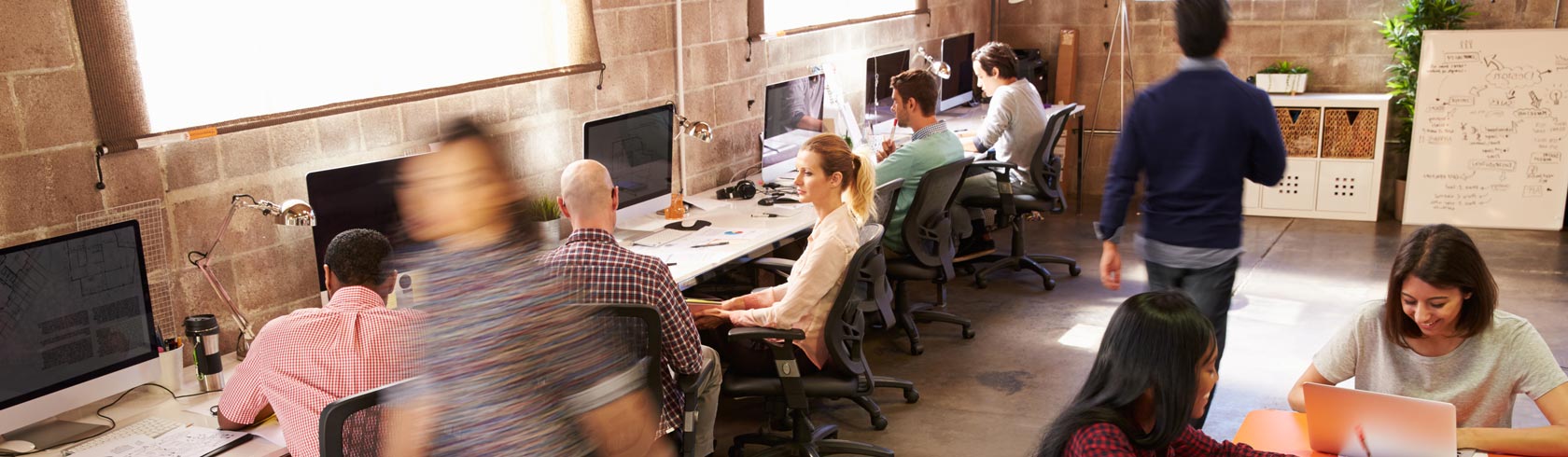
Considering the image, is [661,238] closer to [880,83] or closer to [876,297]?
[876,297]

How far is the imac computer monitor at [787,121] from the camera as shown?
5.55 metres

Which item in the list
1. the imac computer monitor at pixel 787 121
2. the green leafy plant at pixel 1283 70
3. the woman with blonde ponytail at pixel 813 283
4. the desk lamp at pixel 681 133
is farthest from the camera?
the green leafy plant at pixel 1283 70

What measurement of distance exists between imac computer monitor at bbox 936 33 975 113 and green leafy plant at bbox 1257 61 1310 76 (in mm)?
1801

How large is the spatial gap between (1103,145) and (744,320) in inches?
210

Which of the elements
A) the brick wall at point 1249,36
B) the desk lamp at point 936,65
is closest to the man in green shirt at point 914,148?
the desk lamp at point 936,65

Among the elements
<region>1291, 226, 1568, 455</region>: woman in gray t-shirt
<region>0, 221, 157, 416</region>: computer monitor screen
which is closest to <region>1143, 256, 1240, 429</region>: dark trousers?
<region>1291, 226, 1568, 455</region>: woman in gray t-shirt

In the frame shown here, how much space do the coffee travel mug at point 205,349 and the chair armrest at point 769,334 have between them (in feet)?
4.39

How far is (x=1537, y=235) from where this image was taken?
6.85 metres

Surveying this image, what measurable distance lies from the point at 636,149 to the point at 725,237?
1.57ft

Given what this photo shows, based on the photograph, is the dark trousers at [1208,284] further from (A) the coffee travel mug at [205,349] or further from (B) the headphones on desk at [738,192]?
(A) the coffee travel mug at [205,349]

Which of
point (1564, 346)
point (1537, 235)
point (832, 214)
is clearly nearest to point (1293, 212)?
point (1537, 235)

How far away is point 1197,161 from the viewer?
3.14 metres

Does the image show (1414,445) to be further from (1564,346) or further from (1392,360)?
(1564,346)

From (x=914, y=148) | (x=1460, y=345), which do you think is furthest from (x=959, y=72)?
(x=1460, y=345)
